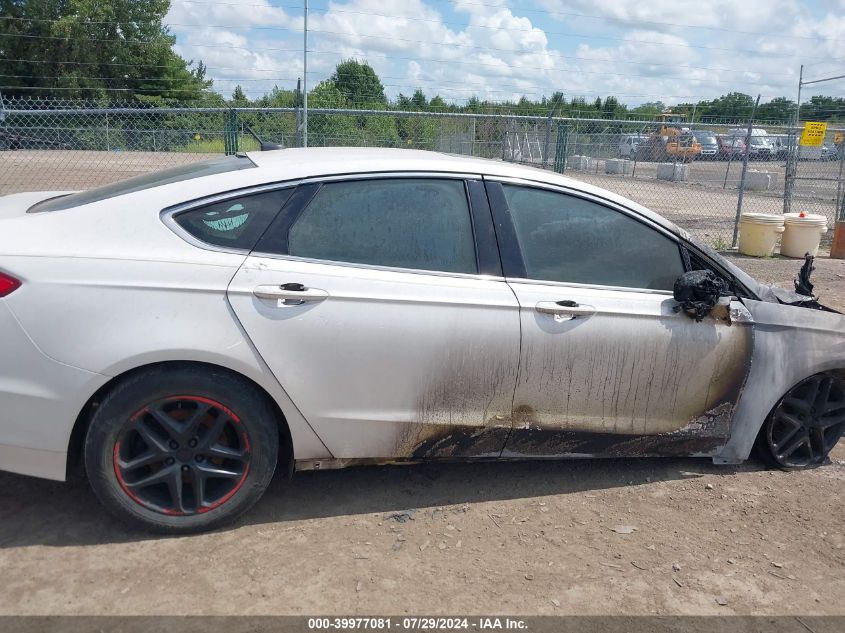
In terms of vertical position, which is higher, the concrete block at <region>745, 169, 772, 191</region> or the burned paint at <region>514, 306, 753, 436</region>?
the concrete block at <region>745, 169, 772, 191</region>

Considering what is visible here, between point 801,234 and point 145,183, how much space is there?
9.97 m

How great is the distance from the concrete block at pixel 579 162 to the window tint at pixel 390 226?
13.6 m

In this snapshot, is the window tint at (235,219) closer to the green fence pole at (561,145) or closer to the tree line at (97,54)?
the green fence pole at (561,145)

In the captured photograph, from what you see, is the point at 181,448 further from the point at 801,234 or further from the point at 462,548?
the point at 801,234

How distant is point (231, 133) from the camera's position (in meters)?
8.53

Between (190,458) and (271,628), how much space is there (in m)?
0.80

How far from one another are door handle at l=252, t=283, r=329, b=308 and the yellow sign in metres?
10.5

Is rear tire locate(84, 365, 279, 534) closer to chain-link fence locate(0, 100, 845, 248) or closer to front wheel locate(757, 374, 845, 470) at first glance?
front wheel locate(757, 374, 845, 470)

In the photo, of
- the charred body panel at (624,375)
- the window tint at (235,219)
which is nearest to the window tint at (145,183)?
the window tint at (235,219)

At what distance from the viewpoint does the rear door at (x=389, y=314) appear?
308 cm

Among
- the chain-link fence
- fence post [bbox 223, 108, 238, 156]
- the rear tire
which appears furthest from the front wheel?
fence post [bbox 223, 108, 238, 156]

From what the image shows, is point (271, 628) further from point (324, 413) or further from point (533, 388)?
point (533, 388)

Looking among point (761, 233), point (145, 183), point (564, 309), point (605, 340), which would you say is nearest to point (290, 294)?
point (145, 183)

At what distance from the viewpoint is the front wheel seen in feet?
13.1
